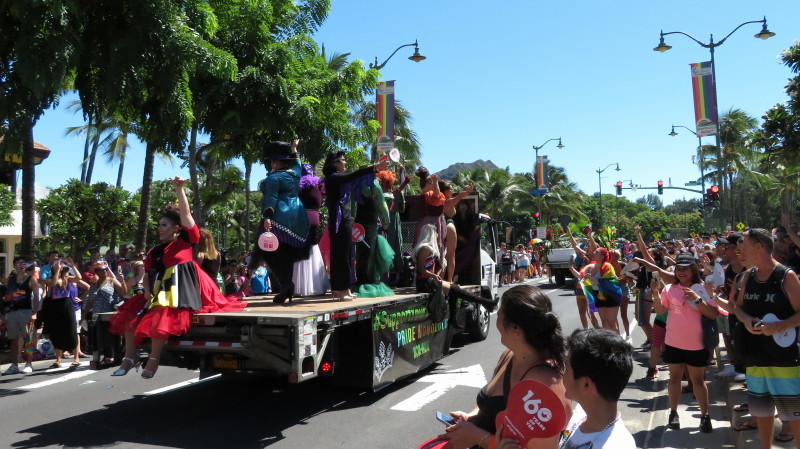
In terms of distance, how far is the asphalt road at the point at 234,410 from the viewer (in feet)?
18.9

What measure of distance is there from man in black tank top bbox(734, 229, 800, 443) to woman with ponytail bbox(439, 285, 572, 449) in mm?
2659

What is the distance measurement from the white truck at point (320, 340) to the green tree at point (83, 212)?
11.5 meters

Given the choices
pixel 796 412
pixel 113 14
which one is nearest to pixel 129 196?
pixel 113 14

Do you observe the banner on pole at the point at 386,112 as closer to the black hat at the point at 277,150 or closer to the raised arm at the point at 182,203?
the black hat at the point at 277,150

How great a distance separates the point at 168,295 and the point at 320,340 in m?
1.41

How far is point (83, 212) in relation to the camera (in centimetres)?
1775

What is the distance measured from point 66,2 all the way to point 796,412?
921cm

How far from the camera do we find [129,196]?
18.8 metres

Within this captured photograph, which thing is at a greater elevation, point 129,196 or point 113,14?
point 113,14

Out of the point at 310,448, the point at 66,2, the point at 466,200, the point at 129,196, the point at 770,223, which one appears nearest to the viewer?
the point at 310,448

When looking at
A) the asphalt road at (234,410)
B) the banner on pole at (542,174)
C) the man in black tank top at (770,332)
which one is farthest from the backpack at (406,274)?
the banner on pole at (542,174)

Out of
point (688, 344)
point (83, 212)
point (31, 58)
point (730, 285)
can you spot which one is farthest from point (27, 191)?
point (730, 285)

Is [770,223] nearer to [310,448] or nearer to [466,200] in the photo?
[466,200]

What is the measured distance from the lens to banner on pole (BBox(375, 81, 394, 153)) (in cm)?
1706
